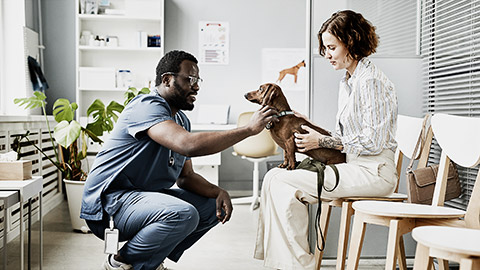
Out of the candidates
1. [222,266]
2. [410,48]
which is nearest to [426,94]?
[410,48]

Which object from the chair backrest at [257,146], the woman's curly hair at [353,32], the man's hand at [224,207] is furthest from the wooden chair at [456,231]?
the chair backrest at [257,146]

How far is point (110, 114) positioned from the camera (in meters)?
3.71

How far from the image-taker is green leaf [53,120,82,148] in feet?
10.8

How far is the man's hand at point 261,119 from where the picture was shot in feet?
6.57

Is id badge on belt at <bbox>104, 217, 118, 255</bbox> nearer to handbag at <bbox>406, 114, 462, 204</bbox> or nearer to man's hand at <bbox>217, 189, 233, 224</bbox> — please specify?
man's hand at <bbox>217, 189, 233, 224</bbox>

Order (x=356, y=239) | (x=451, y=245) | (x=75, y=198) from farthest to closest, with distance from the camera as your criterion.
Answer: (x=75, y=198) < (x=356, y=239) < (x=451, y=245)

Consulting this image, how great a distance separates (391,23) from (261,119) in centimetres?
135

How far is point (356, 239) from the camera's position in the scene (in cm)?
199

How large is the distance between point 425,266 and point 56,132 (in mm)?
2568

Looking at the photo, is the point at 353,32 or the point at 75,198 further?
the point at 75,198

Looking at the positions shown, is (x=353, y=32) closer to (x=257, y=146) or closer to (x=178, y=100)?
(x=178, y=100)

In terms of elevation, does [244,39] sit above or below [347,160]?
above

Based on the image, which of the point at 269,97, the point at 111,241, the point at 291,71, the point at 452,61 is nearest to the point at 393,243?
the point at 269,97

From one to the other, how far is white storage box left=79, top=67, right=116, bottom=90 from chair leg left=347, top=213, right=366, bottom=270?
3.74 metres
